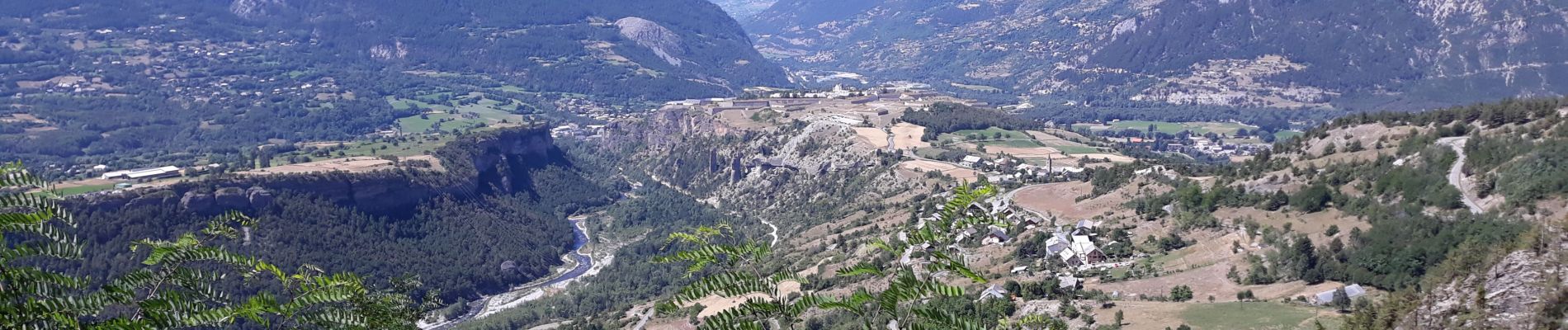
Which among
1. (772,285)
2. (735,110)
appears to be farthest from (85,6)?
(772,285)

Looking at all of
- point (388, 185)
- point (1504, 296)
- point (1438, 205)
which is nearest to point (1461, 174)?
point (1438, 205)

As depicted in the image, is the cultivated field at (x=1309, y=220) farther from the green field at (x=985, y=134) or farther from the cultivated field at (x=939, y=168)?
the green field at (x=985, y=134)

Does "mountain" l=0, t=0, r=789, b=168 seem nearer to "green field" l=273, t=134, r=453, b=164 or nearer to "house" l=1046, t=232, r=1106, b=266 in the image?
"green field" l=273, t=134, r=453, b=164

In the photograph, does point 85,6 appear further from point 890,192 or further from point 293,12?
point 890,192

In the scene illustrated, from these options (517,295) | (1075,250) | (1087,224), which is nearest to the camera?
(1075,250)

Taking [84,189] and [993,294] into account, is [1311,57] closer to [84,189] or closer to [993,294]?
[993,294]

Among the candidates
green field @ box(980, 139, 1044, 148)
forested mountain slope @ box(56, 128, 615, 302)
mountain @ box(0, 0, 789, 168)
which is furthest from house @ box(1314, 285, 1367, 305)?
mountain @ box(0, 0, 789, 168)

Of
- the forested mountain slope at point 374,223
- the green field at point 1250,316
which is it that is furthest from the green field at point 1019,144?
the green field at point 1250,316
